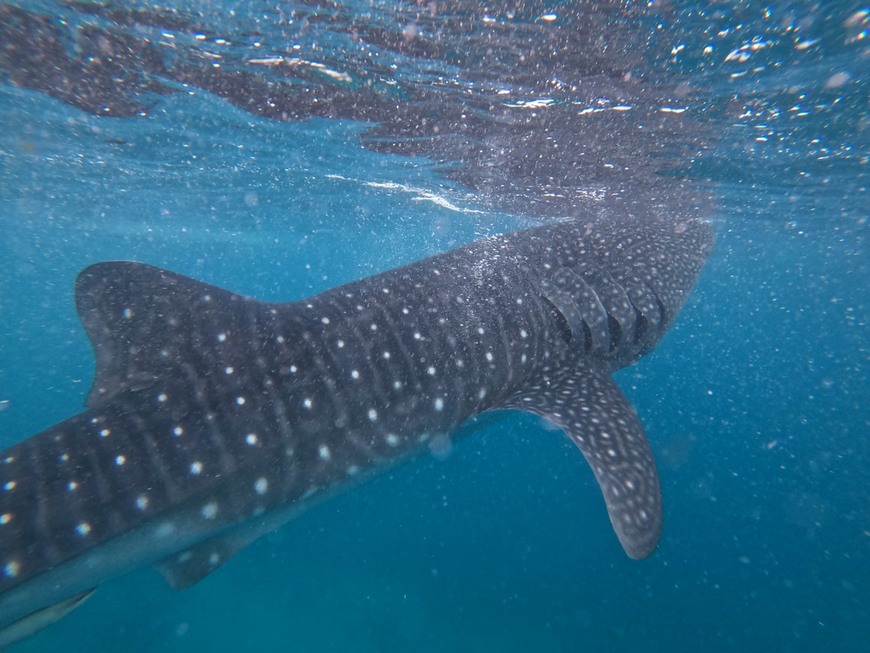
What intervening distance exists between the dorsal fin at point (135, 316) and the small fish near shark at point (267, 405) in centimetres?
1

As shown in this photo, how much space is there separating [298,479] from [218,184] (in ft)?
65.1

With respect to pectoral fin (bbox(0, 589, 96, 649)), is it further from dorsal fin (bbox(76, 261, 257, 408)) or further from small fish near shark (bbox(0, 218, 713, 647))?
dorsal fin (bbox(76, 261, 257, 408))

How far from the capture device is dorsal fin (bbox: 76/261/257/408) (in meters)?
3.68

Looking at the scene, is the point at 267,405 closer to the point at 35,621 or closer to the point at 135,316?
the point at 135,316

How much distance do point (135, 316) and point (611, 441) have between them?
4.48 metres

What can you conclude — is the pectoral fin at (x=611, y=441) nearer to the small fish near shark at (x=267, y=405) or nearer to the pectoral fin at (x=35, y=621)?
the small fish near shark at (x=267, y=405)

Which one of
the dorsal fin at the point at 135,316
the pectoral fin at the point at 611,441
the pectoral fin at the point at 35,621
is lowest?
the pectoral fin at the point at 611,441

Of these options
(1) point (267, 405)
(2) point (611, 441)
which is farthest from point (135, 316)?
(2) point (611, 441)

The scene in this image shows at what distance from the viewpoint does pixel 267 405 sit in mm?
3855

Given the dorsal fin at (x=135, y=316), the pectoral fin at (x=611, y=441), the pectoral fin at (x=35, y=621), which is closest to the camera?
the pectoral fin at (x=35, y=621)

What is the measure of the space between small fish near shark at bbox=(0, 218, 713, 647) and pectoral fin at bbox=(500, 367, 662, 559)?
0.02m

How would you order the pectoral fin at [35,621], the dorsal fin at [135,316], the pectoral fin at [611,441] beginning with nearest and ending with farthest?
1. the pectoral fin at [35,621]
2. the dorsal fin at [135,316]
3. the pectoral fin at [611,441]

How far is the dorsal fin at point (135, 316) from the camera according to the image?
3680 millimetres

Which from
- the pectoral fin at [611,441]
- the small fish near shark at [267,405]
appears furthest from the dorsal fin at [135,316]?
the pectoral fin at [611,441]
